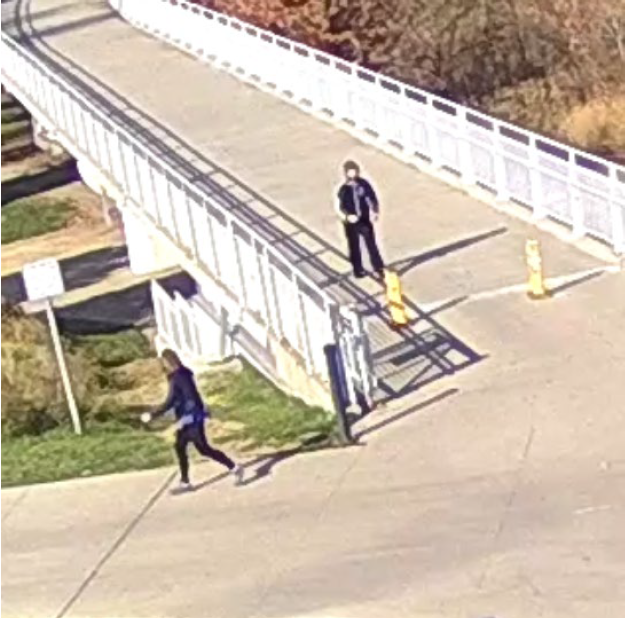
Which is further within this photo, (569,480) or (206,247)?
(206,247)

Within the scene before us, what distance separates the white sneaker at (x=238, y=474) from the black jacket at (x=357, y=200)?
5.16 metres

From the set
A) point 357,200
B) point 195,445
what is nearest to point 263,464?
point 195,445

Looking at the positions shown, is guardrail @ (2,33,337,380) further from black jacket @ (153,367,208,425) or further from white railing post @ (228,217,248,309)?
black jacket @ (153,367,208,425)

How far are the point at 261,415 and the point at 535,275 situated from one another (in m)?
3.02

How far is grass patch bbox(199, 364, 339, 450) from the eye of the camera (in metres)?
17.1

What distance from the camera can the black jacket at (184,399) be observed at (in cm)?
1567

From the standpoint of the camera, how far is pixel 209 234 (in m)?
23.3

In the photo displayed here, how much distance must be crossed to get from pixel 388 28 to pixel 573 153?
26.2 metres

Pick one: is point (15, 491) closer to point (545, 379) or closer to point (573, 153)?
point (545, 379)

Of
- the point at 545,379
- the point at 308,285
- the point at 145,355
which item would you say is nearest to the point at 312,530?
the point at 545,379

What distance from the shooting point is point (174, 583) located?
45.7 feet

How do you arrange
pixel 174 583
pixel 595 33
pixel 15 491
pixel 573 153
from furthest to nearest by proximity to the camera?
pixel 595 33
pixel 573 153
pixel 15 491
pixel 174 583

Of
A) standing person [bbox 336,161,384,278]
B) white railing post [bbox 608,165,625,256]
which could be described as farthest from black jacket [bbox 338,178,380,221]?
white railing post [bbox 608,165,625,256]

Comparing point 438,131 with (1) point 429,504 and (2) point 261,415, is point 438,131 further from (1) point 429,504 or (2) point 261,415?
(1) point 429,504
